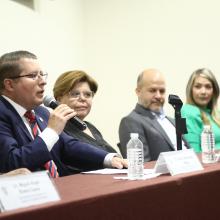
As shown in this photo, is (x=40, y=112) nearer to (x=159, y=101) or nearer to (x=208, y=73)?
(x=159, y=101)

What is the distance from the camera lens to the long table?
951 mm

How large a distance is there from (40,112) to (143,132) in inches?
32.5

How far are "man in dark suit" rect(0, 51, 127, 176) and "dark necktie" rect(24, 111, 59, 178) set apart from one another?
0.02m

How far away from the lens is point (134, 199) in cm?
111

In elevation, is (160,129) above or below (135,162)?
below

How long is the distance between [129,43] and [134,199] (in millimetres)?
3009

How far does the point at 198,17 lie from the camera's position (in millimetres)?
3820

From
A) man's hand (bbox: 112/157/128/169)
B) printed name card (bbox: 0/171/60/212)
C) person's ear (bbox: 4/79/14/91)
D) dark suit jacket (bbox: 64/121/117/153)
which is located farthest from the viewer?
dark suit jacket (bbox: 64/121/117/153)

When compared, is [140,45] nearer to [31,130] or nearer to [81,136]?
[81,136]

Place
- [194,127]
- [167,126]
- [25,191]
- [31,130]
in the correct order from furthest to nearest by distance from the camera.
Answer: [194,127] → [167,126] → [31,130] → [25,191]

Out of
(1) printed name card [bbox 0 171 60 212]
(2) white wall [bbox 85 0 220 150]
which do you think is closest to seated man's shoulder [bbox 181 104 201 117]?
(2) white wall [bbox 85 0 220 150]

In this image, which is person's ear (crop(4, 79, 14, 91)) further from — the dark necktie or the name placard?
the name placard

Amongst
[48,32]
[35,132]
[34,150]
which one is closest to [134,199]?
[34,150]

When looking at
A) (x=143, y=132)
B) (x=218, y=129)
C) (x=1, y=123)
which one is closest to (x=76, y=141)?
(x=1, y=123)
